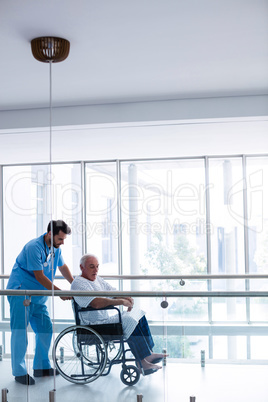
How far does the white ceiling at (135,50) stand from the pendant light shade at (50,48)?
1.9 inches

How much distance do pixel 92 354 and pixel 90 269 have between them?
1.05 metres

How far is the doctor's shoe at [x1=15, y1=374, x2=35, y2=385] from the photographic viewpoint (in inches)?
117

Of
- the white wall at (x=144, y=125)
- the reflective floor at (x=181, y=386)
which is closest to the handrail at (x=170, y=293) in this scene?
the reflective floor at (x=181, y=386)

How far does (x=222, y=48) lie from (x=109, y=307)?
1.79m

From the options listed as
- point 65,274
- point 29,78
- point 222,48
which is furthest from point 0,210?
point 222,48

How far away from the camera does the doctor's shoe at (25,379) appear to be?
296cm

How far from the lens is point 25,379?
2.97 m

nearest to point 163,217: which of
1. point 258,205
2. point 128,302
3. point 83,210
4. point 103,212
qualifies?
point 103,212

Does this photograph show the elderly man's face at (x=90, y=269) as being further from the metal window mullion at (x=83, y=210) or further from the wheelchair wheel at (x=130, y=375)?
the metal window mullion at (x=83, y=210)

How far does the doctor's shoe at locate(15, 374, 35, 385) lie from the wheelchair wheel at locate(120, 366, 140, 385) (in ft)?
1.98

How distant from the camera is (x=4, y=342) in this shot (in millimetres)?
3105

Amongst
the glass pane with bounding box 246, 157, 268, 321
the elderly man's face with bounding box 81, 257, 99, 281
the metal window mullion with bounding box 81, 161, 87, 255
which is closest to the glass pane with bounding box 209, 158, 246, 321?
the glass pane with bounding box 246, 157, 268, 321

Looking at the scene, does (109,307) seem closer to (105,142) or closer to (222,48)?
(222,48)

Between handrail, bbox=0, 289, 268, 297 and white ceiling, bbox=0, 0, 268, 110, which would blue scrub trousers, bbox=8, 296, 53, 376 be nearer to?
handrail, bbox=0, 289, 268, 297
